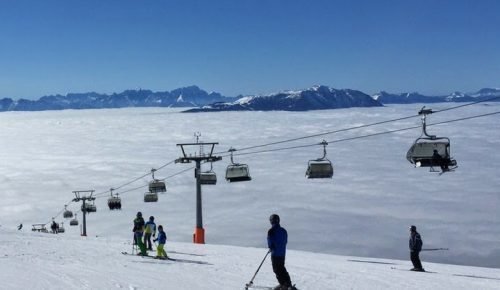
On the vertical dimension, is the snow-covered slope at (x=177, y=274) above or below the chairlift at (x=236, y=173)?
below

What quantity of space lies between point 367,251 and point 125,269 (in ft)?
120

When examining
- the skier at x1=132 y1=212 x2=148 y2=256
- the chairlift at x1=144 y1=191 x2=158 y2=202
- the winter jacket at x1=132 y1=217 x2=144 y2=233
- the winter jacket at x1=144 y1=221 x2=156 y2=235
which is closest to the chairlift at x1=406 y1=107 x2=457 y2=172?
the winter jacket at x1=144 y1=221 x2=156 y2=235

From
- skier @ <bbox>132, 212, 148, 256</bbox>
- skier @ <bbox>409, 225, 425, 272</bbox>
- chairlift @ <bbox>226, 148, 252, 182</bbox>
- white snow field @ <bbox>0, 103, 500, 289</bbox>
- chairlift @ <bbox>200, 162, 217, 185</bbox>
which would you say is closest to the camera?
white snow field @ <bbox>0, 103, 500, 289</bbox>

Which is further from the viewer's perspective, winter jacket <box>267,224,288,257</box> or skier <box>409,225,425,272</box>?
skier <box>409,225,425,272</box>

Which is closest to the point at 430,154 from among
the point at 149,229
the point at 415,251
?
the point at 415,251

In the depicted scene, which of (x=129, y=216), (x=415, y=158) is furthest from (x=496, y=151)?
(x=415, y=158)

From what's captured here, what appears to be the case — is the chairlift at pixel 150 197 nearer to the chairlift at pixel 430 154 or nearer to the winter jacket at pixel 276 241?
the chairlift at pixel 430 154

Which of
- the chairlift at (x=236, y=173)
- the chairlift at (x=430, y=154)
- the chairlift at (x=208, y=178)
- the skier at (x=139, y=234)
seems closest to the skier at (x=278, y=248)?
the chairlift at (x=430, y=154)

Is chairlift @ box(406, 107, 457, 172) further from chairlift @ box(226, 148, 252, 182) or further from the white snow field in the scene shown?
chairlift @ box(226, 148, 252, 182)

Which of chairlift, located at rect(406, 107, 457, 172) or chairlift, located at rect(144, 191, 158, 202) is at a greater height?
chairlift, located at rect(406, 107, 457, 172)

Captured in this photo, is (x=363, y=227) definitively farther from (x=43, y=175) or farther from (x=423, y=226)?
(x=43, y=175)

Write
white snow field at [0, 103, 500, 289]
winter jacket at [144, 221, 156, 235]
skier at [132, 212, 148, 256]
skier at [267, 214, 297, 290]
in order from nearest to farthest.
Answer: skier at [267, 214, 297, 290]
white snow field at [0, 103, 500, 289]
skier at [132, 212, 148, 256]
winter jacket at [144, 221, 156, 235]

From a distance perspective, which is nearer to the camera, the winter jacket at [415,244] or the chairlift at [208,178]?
the winter jacket at [415,244]

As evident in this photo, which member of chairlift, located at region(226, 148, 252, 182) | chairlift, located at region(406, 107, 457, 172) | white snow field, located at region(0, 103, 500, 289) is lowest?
white snow field, located at region(0, 103, 500, 289)
